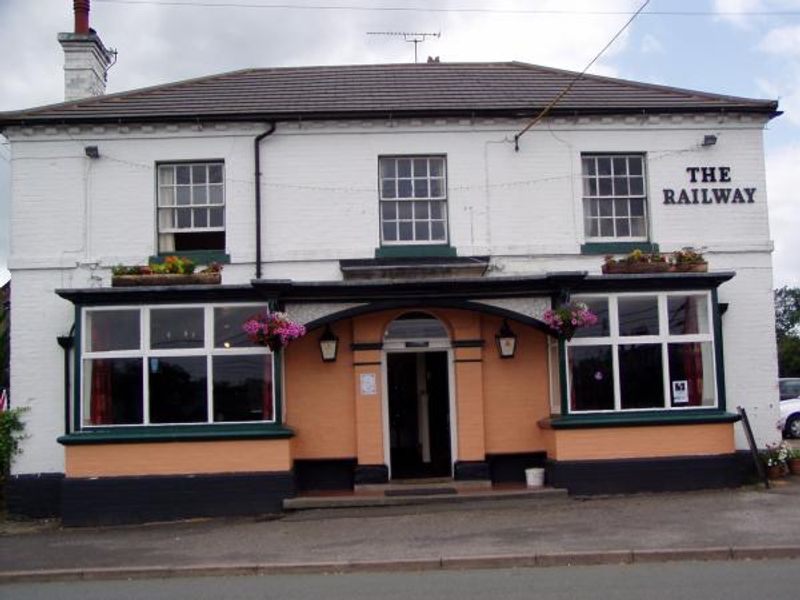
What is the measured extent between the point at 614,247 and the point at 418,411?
4.54m

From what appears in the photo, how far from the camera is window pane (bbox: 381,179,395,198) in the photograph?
16.3 metres

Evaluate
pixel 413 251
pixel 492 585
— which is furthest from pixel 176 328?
pixel 492 585

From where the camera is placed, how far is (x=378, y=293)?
→ 1510 cm

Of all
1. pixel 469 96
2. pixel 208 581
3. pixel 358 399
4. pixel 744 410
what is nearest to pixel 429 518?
pixel 358 399

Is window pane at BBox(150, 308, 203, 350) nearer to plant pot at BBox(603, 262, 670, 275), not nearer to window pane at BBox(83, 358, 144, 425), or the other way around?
window pane at BBox(83, 358, 144, 425)

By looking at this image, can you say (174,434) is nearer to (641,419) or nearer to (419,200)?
(419,200)

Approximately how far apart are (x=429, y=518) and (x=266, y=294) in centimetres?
428

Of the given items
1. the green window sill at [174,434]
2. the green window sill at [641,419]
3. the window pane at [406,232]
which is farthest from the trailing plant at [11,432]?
the green window sill at [641,419]

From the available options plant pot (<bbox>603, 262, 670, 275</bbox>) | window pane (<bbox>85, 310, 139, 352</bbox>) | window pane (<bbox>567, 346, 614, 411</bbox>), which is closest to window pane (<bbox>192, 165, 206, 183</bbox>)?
window pane (<bbox>85, 310, 139, 352</bbox>)

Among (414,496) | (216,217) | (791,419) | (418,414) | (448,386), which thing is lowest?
(414,496)

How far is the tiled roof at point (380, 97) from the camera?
52.6ft

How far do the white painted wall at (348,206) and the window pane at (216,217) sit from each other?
0.81ft

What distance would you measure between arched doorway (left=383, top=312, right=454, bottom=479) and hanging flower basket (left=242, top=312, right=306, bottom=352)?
2309 millimetres

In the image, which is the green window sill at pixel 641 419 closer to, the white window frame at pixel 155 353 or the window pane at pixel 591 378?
the window pane at pixel 591 378
